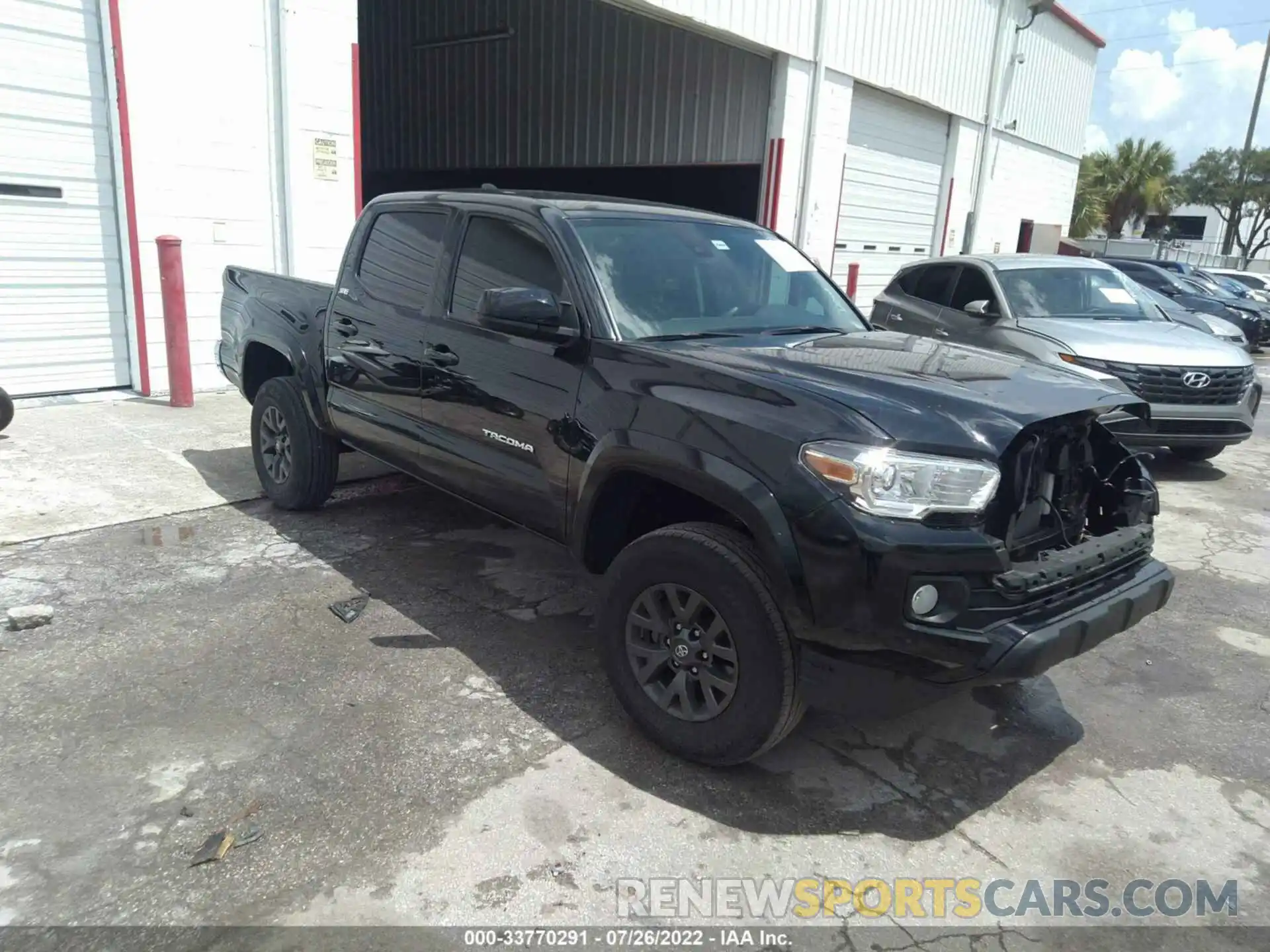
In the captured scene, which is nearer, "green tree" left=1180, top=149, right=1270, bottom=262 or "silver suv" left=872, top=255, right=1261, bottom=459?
"silver suv" left=872, top=255, right=1261, bottom=459

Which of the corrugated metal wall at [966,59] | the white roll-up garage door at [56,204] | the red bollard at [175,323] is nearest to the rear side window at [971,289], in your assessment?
the red bollard at [175,323]

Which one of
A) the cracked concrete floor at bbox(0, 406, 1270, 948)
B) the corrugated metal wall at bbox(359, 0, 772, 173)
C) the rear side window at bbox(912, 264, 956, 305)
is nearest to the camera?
the cracked concrete floor at bbox(0, 406, 1270, 948)

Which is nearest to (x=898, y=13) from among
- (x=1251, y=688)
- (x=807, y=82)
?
(x=807, y=82)

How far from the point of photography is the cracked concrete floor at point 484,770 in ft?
8.44

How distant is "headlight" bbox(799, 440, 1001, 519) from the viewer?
2680 mm

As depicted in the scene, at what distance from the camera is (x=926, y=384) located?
3.03 meters

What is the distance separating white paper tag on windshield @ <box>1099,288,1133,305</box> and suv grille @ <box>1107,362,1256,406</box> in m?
1.20

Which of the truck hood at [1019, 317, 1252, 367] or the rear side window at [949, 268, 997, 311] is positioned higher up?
the rear side window at [949, 268, 997, 311]

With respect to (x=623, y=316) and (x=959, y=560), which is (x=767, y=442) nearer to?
(x=959, y=560)

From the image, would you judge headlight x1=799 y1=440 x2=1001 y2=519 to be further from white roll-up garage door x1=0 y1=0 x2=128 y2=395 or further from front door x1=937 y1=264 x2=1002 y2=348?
white roll-up garage door x1=0 y1=0 x2=128 y2=395

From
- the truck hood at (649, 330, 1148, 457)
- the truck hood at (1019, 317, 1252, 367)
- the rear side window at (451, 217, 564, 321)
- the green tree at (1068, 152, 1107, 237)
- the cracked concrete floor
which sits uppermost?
the green tree at (1068, 152, 1107, 237)

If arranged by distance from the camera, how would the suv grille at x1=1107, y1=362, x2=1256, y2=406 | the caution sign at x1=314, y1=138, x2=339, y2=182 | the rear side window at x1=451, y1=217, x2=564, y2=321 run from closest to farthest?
the rear side window at x1=451, y1=217, x2=564, y2=321
the suv grille at x1=1107, y1=362, x2=1256, y2=406
the caution sign at x1=314, y1=138, x2=339, y2=182

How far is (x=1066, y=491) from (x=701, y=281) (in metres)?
1.67

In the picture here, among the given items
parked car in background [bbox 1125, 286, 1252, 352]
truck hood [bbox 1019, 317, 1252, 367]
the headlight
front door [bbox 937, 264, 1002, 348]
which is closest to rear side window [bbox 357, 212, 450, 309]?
the headlight
